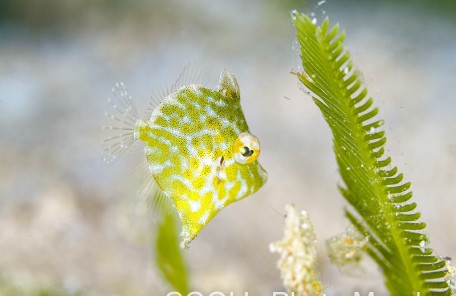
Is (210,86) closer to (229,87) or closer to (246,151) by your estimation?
(229,87)

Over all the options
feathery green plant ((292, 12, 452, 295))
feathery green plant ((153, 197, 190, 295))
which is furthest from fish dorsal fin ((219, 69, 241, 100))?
feathery green plant ((153, 197, 190, 295))

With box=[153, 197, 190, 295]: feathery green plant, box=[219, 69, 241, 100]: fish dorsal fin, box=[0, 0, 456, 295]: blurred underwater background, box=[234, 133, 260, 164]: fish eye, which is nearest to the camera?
box=[234, 133, 260, 164]: fish eye

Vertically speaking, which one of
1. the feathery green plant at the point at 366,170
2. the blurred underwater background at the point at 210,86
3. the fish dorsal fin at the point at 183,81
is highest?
the blurred underwater background at the point at 210,86

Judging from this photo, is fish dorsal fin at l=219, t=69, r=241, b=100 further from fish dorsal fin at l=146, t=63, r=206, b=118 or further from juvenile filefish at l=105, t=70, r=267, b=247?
fish dorsal fin at l=146, t=63, r=206, b=118

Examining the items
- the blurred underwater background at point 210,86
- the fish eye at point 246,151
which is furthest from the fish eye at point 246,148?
the blurred underwater background at point 210,86

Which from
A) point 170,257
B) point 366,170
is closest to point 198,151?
point 366,170

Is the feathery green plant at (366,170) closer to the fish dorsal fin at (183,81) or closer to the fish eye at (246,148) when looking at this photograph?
the fish eye at (246,148)
